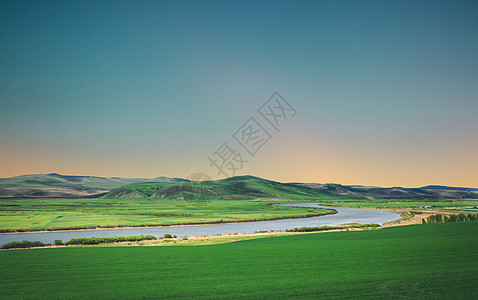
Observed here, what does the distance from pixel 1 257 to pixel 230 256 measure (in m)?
18.3

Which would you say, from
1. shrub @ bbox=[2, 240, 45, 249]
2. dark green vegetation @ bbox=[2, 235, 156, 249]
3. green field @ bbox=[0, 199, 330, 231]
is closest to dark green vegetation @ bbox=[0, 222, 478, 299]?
shrub @ bbox=[2, 240, 45, 249]

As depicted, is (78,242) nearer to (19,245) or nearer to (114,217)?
(19,245)

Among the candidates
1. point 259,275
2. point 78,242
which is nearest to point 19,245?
point 78,242

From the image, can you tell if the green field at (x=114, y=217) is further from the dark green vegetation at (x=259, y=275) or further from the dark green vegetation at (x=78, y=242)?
the dark green vegetation at (x=259, y=275)

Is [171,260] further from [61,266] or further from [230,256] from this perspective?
[61,266]

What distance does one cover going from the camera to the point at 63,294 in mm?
13820

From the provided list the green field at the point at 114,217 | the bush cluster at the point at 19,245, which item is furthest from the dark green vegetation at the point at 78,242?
the green field at the point at 114,217

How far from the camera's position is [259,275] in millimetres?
16859

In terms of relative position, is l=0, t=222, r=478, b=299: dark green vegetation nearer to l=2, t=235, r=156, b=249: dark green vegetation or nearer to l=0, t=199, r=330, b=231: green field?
l=2, t=235, r=156, b=249: dark green vegetation

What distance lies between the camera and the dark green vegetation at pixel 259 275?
1341 cm

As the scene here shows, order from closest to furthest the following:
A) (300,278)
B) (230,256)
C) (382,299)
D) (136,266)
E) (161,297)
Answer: (382,299), (161,297), (300,278), (136,266), (230,256)

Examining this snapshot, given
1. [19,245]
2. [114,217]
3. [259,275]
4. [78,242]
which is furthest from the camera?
[114,217]

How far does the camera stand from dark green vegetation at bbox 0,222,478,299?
1341cm

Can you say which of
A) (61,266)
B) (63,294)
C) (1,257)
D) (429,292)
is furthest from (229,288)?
(1,257)
